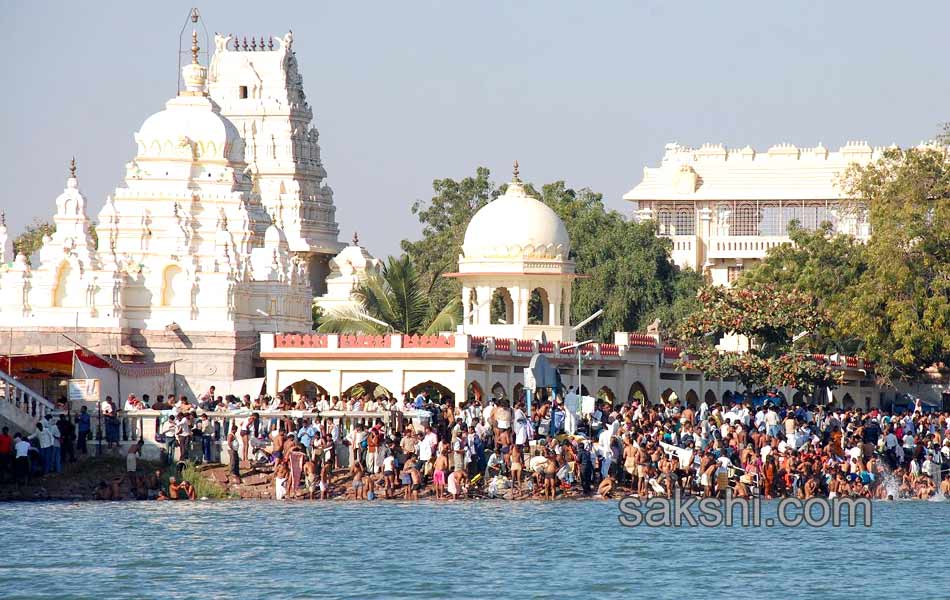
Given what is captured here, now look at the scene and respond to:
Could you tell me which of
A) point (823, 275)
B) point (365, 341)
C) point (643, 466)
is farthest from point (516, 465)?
point (823, 275)

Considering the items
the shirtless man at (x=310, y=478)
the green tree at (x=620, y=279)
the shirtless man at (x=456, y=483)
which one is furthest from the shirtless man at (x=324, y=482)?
the green tree at (x=620, y=279)

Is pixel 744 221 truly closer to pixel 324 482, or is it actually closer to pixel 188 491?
pixel 324 482

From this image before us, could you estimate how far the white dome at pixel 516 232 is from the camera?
58.2 m

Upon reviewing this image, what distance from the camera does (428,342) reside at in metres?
52.0

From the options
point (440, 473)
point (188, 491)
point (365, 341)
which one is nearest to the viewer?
point (440, 473)

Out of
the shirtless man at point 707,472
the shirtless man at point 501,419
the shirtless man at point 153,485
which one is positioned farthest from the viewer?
the shirtless man at point 501,419

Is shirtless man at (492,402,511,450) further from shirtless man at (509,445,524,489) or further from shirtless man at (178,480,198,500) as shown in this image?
shirtless man at (178,480,198,500)

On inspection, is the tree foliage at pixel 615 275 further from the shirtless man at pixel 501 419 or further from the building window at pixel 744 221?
the shirtless man at pixel 501 419

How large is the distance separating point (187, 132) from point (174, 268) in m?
6.56

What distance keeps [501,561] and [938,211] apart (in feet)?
98.7

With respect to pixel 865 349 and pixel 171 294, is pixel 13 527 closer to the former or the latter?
pixel 171 294

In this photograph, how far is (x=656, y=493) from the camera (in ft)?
139

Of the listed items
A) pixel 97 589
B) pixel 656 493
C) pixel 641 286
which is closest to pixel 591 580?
pixel 97 589

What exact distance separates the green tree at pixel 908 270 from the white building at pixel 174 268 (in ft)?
54.9
